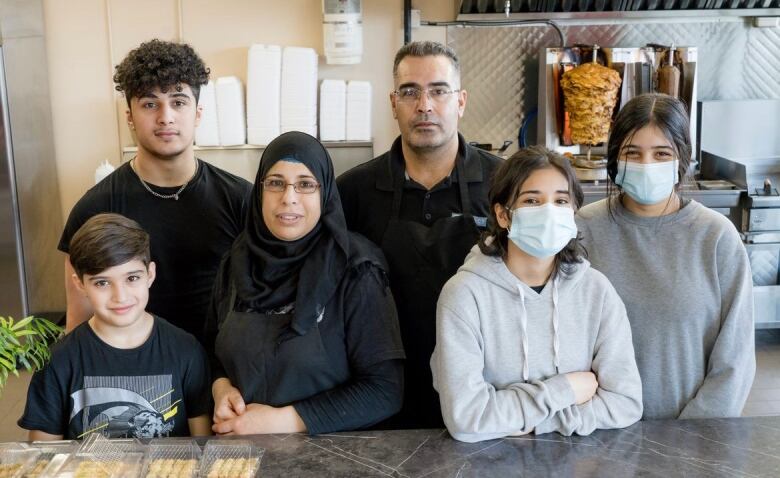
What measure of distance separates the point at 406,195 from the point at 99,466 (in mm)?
1194

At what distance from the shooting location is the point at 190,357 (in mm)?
2031

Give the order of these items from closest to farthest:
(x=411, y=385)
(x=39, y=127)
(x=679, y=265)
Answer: (x=679, y=265), (x=411, y=385), (x=39, y=127)

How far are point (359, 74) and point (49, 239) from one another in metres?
2.23

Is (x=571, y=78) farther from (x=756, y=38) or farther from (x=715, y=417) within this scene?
(x=715, y=417)

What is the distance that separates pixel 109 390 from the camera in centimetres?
194

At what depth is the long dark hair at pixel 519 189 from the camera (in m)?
1.85

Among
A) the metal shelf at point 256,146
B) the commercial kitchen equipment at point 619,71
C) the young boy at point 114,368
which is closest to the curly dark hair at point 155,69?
the young boy at point 114,368

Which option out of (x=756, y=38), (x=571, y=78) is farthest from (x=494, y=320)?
(x=756, y=38)

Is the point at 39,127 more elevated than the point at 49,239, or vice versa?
the point at 39,127

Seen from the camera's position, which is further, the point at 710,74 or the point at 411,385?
the point at 710,74

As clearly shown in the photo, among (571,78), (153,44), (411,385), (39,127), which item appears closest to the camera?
(411,385)

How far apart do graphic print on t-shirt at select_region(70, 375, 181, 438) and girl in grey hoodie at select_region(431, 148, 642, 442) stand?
0.71 meters

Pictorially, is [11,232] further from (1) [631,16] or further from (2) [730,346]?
(2) [730,346]

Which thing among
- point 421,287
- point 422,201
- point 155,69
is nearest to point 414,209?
point 422,201
